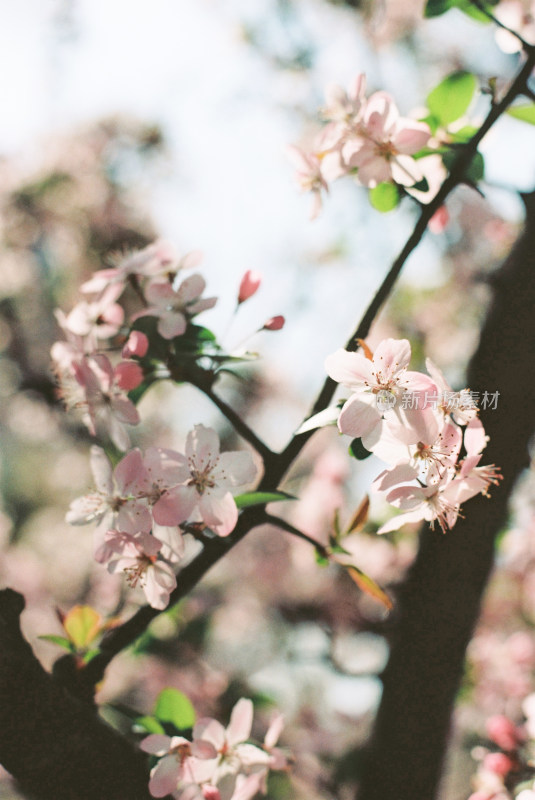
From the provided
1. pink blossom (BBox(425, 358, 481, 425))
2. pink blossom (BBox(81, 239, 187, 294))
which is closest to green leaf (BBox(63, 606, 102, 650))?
pink blossom (BBox(81, 239, 187, 294))

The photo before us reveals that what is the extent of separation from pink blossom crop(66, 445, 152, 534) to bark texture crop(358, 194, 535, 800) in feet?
1.50

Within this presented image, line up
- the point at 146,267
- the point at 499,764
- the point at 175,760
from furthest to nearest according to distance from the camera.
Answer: the point at 499,764 → the point at 146,267 → the point at 175,760

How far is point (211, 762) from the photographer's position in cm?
59

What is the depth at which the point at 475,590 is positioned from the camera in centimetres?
82

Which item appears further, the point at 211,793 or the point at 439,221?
the point at 439,221

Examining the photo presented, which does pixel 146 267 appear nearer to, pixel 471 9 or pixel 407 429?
pixel 407 429

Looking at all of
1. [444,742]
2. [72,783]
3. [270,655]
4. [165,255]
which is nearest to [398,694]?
[444,742]

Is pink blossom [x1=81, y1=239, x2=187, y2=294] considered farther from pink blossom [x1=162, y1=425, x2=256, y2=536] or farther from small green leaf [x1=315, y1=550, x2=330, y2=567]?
small green leaf [x1=315, y1=550, x2=330, y2=567]

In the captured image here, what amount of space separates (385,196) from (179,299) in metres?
0.26

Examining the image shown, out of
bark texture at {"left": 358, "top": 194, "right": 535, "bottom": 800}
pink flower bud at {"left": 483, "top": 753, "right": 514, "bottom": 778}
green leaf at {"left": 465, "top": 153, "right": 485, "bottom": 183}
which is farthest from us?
pink flower bud at {"left": 483, "top": 753, "right": 514, "bottom": 778}

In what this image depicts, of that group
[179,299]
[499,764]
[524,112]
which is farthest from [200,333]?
[499,764]

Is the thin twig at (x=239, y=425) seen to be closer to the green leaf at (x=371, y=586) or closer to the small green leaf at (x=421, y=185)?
the green leaf at (x=371, y=586)

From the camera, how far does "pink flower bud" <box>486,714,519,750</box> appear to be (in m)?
0.98

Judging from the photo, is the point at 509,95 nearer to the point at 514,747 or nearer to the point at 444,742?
the point at 444,742
